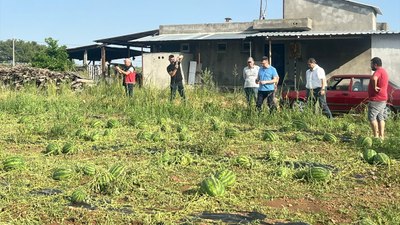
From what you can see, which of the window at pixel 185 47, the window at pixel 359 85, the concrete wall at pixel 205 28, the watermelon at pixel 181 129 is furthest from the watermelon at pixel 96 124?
the concrete wall at pixel 205 28

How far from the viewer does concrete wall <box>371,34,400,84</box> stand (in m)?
20.3

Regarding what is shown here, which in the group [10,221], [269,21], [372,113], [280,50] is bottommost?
[10,221]

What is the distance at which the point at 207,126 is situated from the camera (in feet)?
29.3

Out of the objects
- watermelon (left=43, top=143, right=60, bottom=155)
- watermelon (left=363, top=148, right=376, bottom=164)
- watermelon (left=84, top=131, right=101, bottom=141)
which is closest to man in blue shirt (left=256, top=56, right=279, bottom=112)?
watermelon (left=84, top=131, right=101, bottom=141)

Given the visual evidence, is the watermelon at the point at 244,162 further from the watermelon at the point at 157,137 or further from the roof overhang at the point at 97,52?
the roof overhang at the point at 97,52

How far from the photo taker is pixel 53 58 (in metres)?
31.6

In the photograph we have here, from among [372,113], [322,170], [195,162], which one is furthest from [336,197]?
[372,113]

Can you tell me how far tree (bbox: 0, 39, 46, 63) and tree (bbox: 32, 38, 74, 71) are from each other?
4297 cm

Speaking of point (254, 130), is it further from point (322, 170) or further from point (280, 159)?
point (322, 170)

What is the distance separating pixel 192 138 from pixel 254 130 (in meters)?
1.79

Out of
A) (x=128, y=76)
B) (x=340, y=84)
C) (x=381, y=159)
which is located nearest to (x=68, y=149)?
(x=381, y=159)

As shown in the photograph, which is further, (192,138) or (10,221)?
(192,138)

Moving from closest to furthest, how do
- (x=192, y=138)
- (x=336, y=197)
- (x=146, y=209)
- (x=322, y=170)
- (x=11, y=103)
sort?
(x=146, y=209), (x=336, y=197), (x=322, y=170), (x=192, y=138), (x=11, y=103)

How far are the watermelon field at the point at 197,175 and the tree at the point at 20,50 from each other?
70.4 meters
